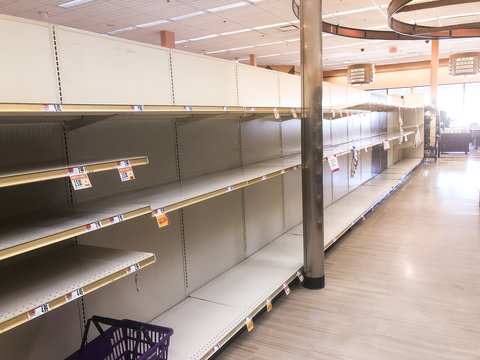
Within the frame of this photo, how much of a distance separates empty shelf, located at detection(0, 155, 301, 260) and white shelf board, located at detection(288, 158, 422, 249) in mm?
1811

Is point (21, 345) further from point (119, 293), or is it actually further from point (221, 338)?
point (221, 338)

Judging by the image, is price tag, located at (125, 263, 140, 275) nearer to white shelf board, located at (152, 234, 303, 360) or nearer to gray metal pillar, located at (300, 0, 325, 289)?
white shelf board, located at (152, 234, 303, 360)

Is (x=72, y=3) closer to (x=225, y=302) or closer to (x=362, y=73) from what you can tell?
(x=225, y=302)

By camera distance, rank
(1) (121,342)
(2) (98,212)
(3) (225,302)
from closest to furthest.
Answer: (2) (98,212)
(1) (121,342)
(3) (225,302)

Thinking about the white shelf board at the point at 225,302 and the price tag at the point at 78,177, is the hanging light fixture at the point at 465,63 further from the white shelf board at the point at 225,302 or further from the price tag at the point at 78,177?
the price tag at the point at 78,177

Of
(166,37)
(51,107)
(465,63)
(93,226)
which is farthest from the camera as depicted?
(465,63)

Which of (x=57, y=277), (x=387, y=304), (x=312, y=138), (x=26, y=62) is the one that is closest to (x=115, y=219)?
(x=57, y=277)

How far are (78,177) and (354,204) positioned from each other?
4945mm

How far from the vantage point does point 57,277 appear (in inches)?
68.4

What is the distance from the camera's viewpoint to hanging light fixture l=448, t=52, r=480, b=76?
10.9 meters

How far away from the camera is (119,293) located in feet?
Answer: 7.91

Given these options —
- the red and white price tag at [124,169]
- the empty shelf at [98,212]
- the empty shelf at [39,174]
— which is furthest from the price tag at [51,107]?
the empty shelf at [98,212]

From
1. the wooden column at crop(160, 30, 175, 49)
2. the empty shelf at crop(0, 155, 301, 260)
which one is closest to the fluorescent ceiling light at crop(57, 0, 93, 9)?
the wooden column at crop(160, 30, 175, 49)

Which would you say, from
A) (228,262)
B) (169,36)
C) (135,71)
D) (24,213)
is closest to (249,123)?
(228,262)
